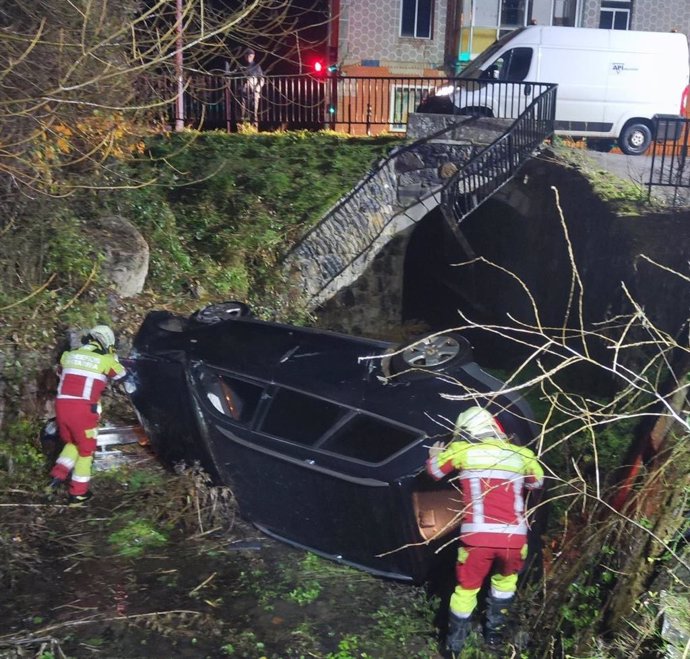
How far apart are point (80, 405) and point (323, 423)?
235 centimetres

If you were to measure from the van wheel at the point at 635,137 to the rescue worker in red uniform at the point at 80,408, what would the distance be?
1318 cm

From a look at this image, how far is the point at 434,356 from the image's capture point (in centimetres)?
556

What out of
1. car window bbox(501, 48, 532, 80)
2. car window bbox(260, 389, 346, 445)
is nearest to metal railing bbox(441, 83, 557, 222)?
car window bbox(501, 48, 532, 80)

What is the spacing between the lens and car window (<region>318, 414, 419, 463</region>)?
518 cm

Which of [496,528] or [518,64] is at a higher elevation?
[518,64]

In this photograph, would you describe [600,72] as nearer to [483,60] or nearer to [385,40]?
[483,60]

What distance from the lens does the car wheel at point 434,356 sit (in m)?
5.47

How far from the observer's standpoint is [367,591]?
17.5 ft

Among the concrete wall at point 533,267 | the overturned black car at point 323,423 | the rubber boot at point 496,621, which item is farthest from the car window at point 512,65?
the rubber boot at point 496,621

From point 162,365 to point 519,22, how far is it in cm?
1829

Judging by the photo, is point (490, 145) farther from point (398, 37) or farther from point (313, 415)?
point (398, 37)

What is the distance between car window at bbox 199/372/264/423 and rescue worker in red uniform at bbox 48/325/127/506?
3.19 feet

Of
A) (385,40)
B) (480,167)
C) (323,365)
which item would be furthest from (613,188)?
(385,40)

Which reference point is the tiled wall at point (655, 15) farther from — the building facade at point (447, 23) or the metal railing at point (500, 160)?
the metal railing at point (500, 160)
